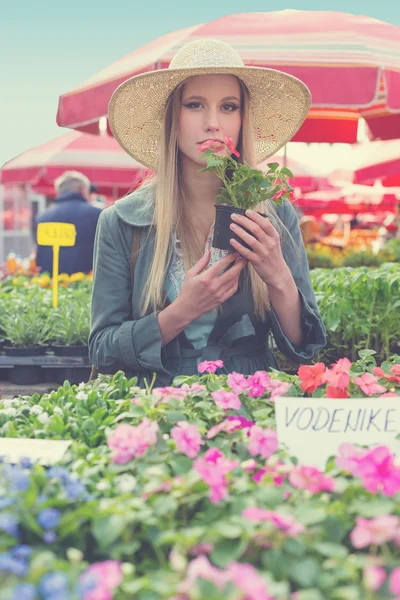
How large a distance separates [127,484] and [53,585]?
28 cm

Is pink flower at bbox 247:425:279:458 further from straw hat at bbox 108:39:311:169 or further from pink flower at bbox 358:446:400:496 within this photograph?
straw hat at bbox 108:39:311:169

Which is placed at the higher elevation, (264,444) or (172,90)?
(172,90)

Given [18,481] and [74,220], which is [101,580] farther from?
[74,220]

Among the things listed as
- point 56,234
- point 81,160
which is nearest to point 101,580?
point 56,234

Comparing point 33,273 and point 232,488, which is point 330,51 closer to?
point 232,488

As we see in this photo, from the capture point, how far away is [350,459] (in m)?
1.01

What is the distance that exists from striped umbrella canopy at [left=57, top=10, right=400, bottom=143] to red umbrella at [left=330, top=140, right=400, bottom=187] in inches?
181

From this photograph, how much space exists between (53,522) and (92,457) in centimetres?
27

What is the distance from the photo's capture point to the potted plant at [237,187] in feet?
5.44

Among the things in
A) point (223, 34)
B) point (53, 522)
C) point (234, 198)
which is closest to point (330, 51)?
point (223, 34)

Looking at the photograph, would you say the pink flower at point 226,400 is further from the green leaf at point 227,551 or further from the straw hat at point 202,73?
the straw hat at point 202,73

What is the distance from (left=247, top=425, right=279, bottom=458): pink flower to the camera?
109cm

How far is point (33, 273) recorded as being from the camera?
6.23 m

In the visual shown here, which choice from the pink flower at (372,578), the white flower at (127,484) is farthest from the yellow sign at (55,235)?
the pink flower at (372,578)
